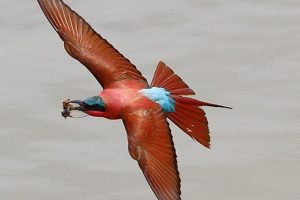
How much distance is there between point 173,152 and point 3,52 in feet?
5.90

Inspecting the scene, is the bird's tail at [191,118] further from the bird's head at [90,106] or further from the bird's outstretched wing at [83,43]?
the bird's head at [90,106]

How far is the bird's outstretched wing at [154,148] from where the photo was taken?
4.67 m

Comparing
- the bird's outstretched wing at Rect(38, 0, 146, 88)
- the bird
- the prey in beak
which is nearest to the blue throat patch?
the bird

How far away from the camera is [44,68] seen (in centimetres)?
622

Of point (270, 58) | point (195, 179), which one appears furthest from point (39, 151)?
point (270, 58)

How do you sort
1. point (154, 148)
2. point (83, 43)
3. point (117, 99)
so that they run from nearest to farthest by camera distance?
1. point (154, 148)
2. point (117, 99)
3. point (83, 43)

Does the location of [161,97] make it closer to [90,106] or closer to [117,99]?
[117,99]

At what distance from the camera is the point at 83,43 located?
5.21 meters

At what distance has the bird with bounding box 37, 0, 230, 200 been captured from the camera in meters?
4.75

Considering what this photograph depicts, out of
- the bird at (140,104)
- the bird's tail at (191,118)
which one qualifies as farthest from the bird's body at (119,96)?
the bird's tail at (191,118)

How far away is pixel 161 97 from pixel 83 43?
409mm

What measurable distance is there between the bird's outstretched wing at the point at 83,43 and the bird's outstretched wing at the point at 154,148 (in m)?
0.29

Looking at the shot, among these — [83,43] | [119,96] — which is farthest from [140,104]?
[83,43]

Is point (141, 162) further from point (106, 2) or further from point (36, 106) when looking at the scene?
point (106, 2)
